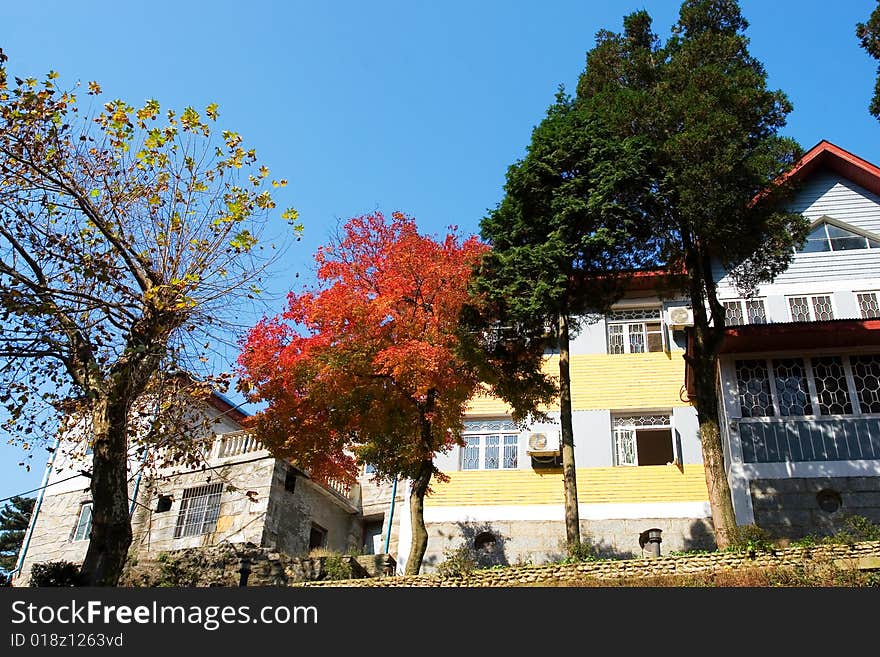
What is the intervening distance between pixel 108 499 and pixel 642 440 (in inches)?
707

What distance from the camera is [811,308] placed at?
23953mm

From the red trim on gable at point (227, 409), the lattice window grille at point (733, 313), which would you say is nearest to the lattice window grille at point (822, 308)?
the lattice window grille at point (733, 313)

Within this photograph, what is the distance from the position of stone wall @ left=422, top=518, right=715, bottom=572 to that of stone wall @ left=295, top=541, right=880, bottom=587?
6565 millimetres

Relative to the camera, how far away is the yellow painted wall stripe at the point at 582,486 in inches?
911

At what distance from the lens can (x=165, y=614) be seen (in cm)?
1052

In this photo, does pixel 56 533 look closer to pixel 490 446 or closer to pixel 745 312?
pixel 490 446

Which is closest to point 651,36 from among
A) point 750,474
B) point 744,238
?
point 744,238

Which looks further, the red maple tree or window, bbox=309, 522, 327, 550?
window, bbox=309, 522, 327, 550

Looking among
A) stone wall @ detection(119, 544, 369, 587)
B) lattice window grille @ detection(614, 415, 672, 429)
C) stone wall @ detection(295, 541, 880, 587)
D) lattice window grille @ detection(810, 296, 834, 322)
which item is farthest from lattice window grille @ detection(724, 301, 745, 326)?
stone wall @ detection(119, 544, 369, 587)

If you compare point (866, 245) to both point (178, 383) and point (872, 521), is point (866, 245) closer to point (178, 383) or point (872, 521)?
point (872, 521)

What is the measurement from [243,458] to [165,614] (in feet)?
53.3

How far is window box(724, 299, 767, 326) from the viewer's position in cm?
2423

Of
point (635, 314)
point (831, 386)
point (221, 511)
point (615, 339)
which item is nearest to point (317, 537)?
point (221, 511)

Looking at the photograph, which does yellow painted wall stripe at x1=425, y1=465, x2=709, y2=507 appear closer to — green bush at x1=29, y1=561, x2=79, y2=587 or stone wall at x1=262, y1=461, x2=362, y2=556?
stone wall at x1=262, y1=461, x2=362, y2=556
